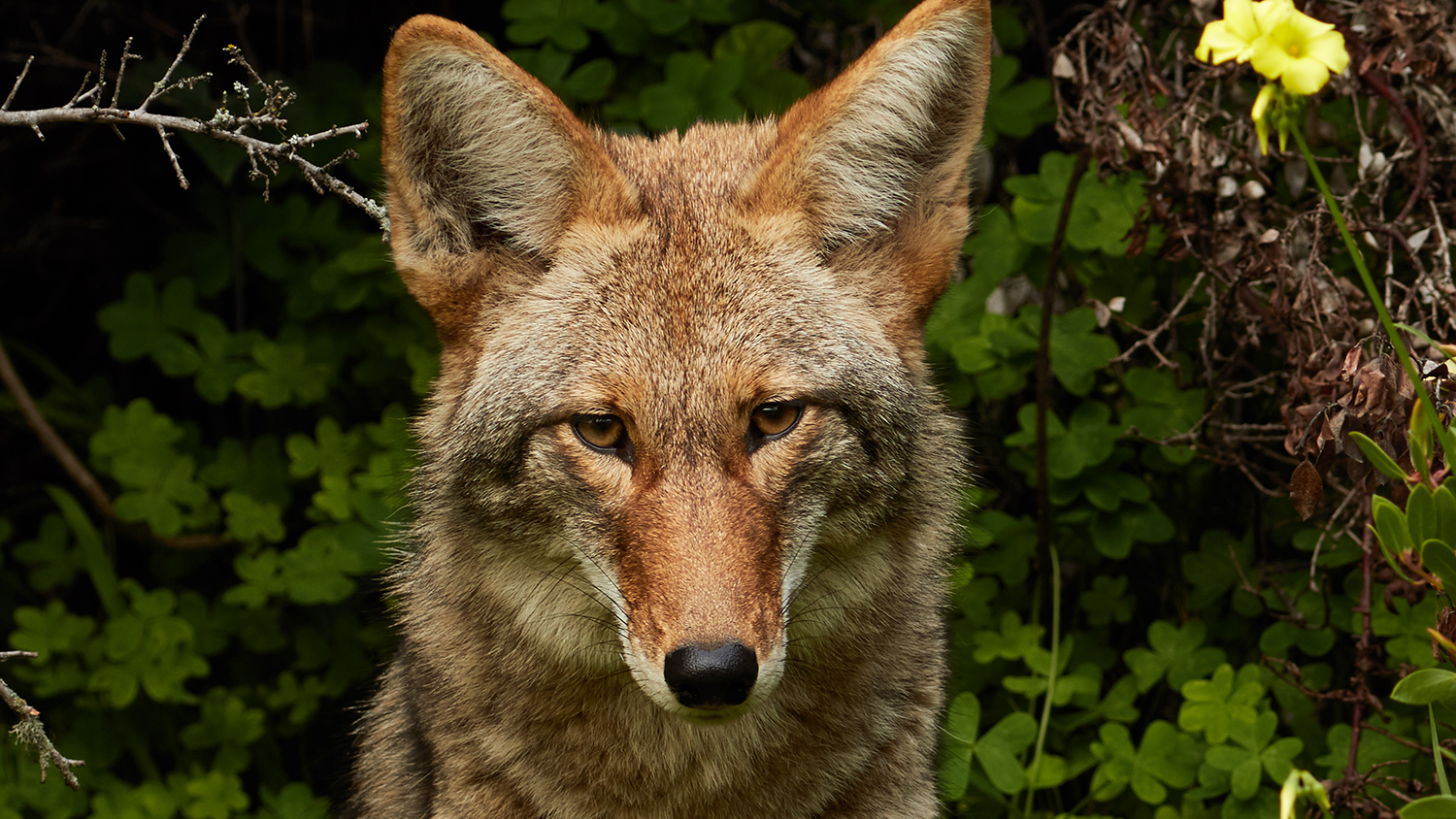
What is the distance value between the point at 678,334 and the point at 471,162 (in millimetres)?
665

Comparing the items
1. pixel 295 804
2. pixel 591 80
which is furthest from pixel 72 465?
pixel 591 80

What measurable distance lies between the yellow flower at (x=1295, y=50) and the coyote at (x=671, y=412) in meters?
0.73

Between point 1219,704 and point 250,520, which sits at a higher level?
point 250,520

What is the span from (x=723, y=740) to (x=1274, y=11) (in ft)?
5.97

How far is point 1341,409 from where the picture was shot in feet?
8.64

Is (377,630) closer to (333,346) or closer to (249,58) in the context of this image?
(333,346)

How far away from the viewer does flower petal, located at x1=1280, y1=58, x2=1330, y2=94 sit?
6.91ft

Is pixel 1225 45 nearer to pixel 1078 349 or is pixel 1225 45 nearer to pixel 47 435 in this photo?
pixel 1078 349

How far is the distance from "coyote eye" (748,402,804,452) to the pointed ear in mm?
586

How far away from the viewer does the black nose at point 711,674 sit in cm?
219

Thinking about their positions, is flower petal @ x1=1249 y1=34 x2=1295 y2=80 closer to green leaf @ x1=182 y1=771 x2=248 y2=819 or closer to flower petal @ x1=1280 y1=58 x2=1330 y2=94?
flower petal @ x1=1280 y1=58 x2=1330 y2=94

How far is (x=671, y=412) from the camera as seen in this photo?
249cm

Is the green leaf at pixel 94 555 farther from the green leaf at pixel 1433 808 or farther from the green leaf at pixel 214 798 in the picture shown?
the green leaf at pixel 1433 808

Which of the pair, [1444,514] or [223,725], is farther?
[223,725]
